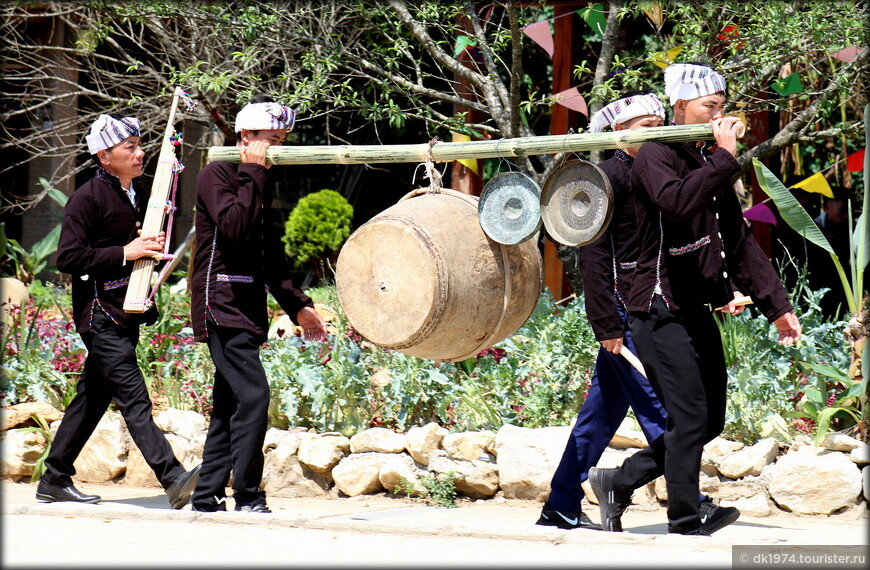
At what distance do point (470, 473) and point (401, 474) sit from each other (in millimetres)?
379

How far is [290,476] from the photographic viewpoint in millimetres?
5938

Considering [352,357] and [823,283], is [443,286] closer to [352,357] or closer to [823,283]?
[352,357]

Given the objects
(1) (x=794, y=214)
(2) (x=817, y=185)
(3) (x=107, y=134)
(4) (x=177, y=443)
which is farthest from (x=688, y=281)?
(2) (x=817, y=185)

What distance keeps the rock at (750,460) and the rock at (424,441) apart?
148 cm

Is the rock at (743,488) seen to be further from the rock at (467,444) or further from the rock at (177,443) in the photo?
the rock at (177,443)

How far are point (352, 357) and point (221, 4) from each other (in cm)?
263

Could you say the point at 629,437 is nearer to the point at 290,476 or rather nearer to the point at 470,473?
the point at 470,473

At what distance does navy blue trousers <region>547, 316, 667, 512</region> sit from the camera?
443 centimetres

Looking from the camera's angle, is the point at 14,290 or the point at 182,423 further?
the point at 14,290

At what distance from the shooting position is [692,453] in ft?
13.1

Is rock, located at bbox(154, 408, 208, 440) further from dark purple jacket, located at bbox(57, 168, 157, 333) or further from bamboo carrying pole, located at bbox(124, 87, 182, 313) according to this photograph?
bamboo carrying pole, located at bbox(124, 87, 182, 313)

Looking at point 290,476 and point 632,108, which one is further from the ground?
point 632,108

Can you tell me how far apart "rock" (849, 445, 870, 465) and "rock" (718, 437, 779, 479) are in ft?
1.21

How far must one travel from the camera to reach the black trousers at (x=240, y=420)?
458 centimetres
